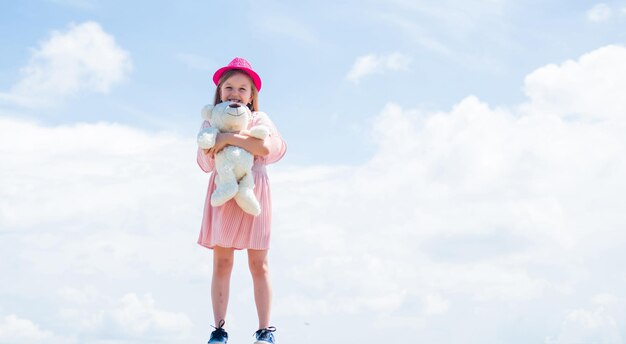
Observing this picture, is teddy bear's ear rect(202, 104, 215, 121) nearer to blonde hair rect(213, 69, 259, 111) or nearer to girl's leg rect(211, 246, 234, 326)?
blonde hair rect(213, 69, 259, 111)

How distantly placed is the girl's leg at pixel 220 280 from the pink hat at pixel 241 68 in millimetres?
1580

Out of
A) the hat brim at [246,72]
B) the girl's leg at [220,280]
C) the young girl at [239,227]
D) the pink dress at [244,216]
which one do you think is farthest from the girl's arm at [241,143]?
the girl's leg at [220,280]

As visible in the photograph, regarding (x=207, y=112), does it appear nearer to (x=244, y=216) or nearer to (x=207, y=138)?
(x=207, y=138)

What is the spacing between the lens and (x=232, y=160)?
22.3 ft

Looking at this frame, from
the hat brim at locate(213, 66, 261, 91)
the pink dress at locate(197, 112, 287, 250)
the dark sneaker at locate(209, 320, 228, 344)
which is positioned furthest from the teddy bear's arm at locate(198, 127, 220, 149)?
the dark sneaker at locate(209, 320, 228, 344)

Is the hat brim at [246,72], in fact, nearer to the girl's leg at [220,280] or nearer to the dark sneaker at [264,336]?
the girl's leg at [220,280]

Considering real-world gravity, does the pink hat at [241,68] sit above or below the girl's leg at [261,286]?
above

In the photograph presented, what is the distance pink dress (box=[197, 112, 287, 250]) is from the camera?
686 centimetres

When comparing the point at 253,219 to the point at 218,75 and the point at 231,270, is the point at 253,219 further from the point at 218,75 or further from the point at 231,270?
the point at 218,75

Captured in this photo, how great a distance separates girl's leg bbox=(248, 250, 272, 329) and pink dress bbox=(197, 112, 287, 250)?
0.10 metres

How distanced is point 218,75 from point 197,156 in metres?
0.78

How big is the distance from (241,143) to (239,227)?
750 mm

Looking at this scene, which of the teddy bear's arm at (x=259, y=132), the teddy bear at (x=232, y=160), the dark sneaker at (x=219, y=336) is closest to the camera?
the dark sneaker at (x=219, y=336)

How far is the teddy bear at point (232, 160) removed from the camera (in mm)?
6758
